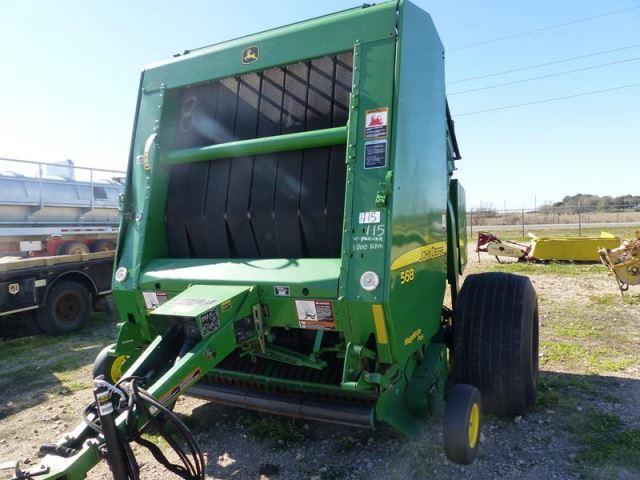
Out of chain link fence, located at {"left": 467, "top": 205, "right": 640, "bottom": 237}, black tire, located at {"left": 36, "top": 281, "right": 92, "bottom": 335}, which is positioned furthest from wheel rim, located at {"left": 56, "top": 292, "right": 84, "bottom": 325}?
chain link fence, located at {"left": 467, "top": 205, "right": 640, "bottom": 237}

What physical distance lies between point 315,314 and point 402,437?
129cm

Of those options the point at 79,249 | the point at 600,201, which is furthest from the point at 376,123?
the point at 600,201

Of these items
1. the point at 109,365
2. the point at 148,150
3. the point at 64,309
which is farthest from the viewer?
the point at 64,309

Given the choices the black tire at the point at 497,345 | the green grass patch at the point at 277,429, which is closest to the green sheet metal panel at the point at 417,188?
the black tire at the point at 497,345

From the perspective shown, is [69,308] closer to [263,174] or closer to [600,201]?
[263,174]

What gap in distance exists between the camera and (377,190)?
2.70 metres

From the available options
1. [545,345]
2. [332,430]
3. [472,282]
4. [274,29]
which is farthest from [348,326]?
[545,345]

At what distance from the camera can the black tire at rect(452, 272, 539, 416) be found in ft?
11.3

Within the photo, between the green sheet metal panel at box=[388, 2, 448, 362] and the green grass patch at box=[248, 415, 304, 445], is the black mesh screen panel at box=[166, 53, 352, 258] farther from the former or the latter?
the green grass patch at box=[248, 415, 304, 445]

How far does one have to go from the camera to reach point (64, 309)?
23.8 feet

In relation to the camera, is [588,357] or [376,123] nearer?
[376,123]

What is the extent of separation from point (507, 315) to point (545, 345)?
2.52 meters

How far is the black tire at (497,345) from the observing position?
343cm

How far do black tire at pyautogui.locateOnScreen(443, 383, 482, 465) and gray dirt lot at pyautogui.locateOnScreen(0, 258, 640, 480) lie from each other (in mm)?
369
